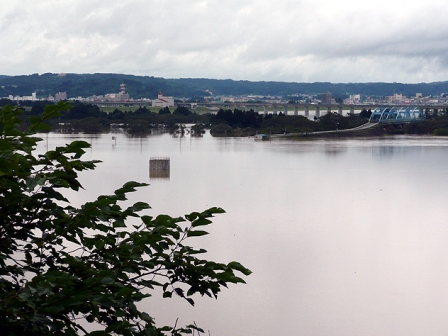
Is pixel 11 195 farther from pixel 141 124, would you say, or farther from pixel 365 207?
pixel 141 124

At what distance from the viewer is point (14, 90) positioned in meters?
74.7

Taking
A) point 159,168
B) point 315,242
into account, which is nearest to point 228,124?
point 159,168

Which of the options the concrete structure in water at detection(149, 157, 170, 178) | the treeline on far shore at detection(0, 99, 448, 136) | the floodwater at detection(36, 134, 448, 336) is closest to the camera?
the floodwater at detection(36, 134, 448, 336)

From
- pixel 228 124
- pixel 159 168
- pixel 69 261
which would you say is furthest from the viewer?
pixel 228 124

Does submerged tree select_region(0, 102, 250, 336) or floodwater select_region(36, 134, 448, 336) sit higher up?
submerged tree select_region(0, 102, 250, 336)

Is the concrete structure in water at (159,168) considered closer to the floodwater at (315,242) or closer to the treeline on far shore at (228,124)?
the floodwater at (315,242)

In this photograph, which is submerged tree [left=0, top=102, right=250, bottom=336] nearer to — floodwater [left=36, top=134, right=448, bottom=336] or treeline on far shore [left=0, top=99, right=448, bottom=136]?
floodwater [left=36, top=134, right=448, bottom=336]

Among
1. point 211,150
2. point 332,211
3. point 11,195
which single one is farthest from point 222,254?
point 211,150

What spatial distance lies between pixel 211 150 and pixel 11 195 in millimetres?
21496

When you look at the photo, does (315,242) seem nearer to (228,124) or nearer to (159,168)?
(159,168)

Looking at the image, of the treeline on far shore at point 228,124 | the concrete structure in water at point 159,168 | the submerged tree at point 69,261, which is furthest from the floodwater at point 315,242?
the treeline on far shore at point 228,124

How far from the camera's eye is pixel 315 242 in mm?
7648

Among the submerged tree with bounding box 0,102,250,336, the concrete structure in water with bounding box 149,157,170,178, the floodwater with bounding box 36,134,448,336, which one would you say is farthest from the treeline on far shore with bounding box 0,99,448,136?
the submerged tree with bounding box 0,102,250,336

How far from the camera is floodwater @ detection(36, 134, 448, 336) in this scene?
16.8ft
